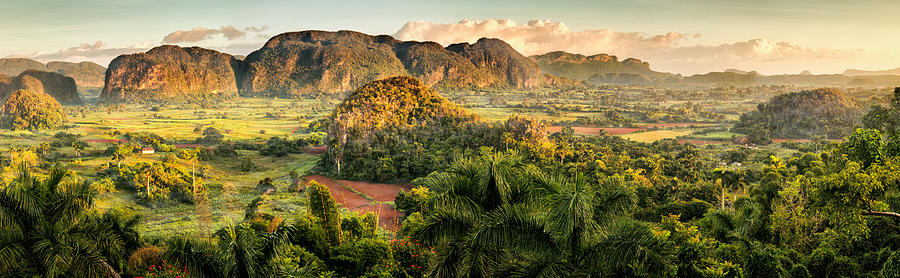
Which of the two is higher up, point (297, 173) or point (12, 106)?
point (12, 106)

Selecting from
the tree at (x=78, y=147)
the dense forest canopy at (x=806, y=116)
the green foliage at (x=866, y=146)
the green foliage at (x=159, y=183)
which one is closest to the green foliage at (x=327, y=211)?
the green foliage at (x=866, y=146)

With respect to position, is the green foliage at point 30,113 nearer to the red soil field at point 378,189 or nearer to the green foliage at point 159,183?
the green foliage at point 159,183

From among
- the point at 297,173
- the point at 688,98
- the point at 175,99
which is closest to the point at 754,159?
the point at 297,173

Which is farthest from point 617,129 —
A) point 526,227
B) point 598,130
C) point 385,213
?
point 526,227

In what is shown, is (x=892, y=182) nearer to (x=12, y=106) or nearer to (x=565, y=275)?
(x=565, y=275)

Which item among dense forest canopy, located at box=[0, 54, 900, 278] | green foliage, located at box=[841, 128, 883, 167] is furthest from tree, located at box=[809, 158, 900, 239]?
green foliage, located at box=[841, 128, 883, 167]

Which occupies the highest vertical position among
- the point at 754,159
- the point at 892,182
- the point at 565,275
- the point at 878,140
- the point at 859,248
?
the point at 878,140

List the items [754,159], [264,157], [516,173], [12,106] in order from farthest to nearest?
[12,106], [264,157], [754,159], [516,173]
